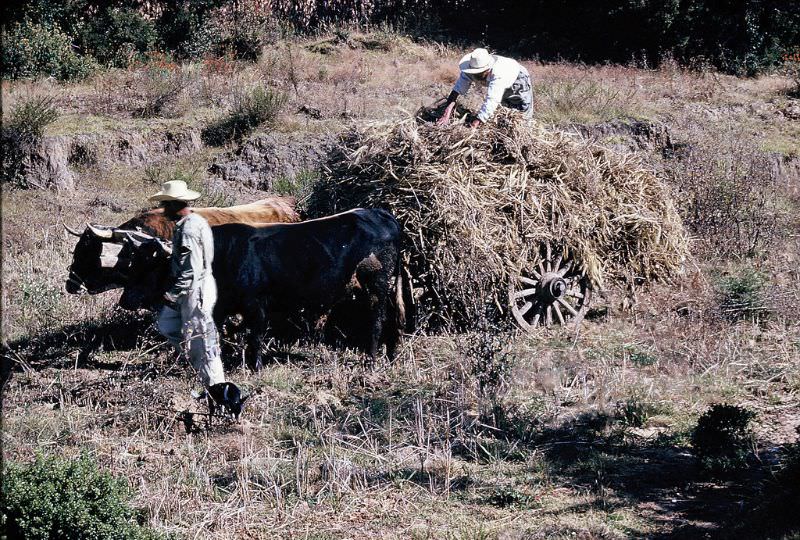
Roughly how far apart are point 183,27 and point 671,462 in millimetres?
17313

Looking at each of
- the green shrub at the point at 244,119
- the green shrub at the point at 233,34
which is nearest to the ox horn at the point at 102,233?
the green shrub at the point at 244,119

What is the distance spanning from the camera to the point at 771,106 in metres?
19.6

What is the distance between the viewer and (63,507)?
5.43 metres

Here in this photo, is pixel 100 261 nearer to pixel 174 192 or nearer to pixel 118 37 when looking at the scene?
pixel 174 192

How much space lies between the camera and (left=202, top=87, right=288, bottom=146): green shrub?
15.4m

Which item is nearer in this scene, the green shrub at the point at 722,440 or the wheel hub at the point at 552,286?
the green shrub at the point at 722,440

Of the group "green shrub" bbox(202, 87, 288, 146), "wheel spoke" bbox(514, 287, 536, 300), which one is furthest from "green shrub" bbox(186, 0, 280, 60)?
"wheel spoke" bbox(514, 287, 536, 300)

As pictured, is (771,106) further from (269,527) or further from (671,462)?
(269,527)

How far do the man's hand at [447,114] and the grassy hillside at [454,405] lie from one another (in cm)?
239

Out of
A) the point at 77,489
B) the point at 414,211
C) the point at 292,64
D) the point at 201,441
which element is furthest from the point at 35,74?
the point at 77,489

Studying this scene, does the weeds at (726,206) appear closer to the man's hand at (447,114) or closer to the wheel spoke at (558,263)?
the wheel spoke at (558,263)

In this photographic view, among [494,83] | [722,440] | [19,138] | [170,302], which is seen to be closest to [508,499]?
[722,440]

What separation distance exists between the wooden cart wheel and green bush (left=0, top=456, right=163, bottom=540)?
4976mm

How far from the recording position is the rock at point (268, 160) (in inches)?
574
